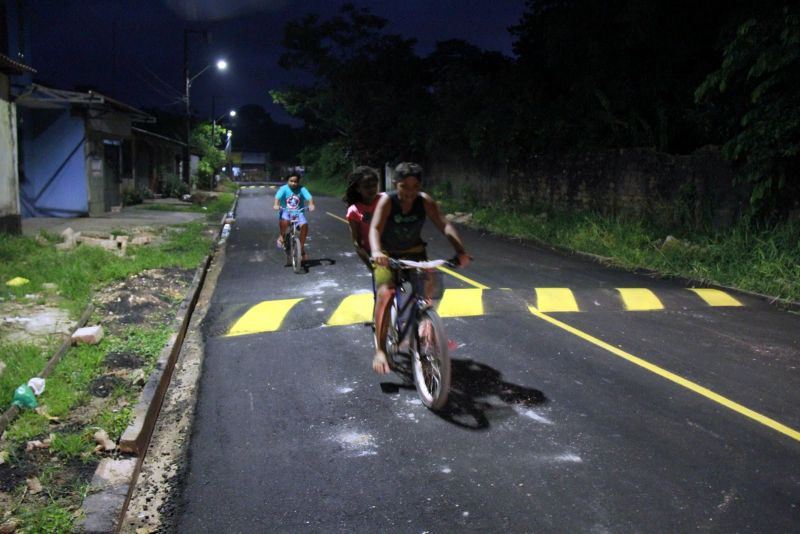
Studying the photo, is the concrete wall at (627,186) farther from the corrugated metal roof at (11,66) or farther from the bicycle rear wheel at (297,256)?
the corrugated metal roof at (11,66)

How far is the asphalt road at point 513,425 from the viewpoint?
3408 millimetres

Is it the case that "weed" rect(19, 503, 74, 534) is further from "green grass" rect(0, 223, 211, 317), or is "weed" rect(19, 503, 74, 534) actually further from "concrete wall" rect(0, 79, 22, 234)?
"concrete wall" rect(0, 79, 22, 234)

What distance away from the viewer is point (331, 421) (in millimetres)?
4605

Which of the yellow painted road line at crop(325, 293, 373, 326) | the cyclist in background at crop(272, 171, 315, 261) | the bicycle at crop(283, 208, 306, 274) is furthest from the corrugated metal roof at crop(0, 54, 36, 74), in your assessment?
A: the yellow painted road line at crop(325, 293, 373, 326)

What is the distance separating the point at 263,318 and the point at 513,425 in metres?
3.88

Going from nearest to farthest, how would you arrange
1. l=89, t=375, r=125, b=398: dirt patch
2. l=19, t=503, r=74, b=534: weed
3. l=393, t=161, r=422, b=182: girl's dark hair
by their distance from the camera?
l=19, t=503, r=74, b=534: weed
l=393, t=161, r=422, b=182: girl's dark hair
l=89, t=375, r=125, b=398: dirt patch

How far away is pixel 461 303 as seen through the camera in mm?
8148

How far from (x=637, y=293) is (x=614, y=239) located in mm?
4762

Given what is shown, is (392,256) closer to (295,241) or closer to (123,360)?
(123,360)

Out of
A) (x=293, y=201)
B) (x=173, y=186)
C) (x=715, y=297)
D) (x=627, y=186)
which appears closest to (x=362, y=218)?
(x=293, y=201)

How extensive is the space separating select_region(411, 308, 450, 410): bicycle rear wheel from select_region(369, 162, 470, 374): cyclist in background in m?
0.32

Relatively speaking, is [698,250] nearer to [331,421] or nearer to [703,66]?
[703,66]

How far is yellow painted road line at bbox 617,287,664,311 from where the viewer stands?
812 cm

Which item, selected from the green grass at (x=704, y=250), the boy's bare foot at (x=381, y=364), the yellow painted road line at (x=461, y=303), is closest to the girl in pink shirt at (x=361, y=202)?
the boy's bare foot at (x=381, y=364)
